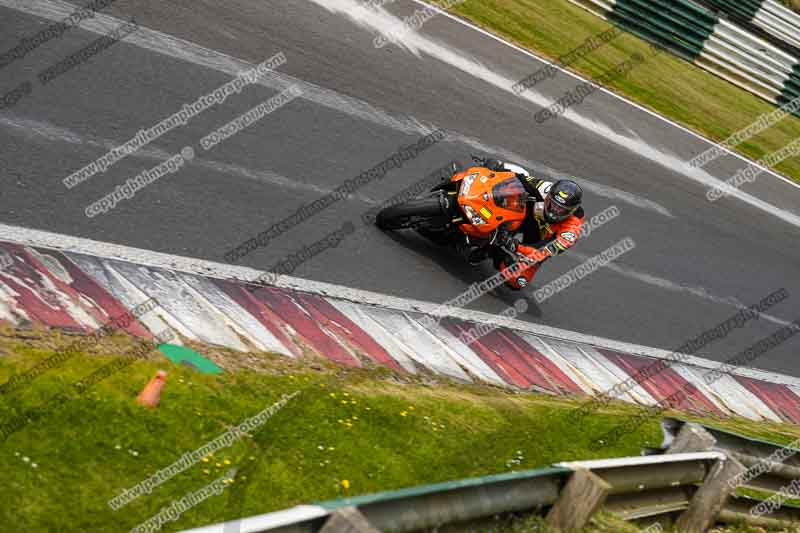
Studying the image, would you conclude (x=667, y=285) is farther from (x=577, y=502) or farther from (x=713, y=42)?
(x=713, y=42)

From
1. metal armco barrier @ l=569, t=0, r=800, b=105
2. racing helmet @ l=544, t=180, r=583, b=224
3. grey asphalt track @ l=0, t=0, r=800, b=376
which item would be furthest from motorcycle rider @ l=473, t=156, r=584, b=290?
metal armco barrier @ l=569, t=0, r=800, b=105

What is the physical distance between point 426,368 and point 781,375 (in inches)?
253

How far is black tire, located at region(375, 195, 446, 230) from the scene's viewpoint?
378 inches

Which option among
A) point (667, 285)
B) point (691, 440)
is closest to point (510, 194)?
point (691, 440)

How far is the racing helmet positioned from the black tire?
1.09m

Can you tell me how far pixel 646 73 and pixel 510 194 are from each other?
35.3 feet

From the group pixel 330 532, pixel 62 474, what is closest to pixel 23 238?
pixel 62 474

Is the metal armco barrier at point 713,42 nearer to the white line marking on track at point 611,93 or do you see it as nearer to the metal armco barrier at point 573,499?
the white line marking on track at point 611,93

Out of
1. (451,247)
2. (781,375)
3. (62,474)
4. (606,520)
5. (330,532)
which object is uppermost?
(330,532)

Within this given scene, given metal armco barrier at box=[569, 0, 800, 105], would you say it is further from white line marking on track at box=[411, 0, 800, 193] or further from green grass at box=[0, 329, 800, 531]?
green grass at box=[0, 329, 800, 531]

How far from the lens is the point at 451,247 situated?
34.2 ft

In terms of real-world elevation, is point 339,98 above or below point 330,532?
below

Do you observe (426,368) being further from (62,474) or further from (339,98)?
(339,98)

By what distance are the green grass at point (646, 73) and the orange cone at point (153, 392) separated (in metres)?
11.6
